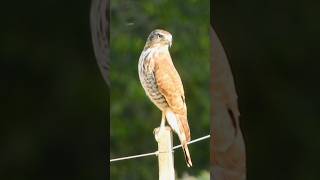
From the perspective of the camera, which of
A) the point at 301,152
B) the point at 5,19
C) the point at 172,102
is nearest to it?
the point at 5,19

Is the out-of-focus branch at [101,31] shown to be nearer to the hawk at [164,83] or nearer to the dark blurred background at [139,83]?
the dark blurred background at [139,83]

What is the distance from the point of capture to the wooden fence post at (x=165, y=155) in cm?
334

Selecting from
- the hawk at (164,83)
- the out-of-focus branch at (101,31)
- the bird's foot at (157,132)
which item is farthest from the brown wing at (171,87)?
the out-of-focus branch at (101,31)

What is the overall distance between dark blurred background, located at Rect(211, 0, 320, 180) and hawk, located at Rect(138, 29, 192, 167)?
12.3 inches

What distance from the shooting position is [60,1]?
3.16 metres

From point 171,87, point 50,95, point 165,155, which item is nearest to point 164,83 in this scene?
point 171,87

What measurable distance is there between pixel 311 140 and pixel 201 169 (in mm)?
600

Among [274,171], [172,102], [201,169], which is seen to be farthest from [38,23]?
[274,171]

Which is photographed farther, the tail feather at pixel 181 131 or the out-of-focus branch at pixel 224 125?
the out-of-focus branch at pixel 224 125

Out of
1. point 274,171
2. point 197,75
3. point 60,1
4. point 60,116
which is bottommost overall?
point 274,171

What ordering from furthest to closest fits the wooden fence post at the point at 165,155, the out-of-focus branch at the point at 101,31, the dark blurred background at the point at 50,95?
the wooden fence post at the point at 165,155 < the out-of-focus branch at the point at 101,31 < the dark blurred background at the point at 50,95

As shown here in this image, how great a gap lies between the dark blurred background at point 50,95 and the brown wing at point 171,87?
0.91ft

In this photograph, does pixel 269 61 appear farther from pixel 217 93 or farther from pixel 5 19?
pixel 5 19

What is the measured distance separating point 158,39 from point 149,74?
0.55ft
